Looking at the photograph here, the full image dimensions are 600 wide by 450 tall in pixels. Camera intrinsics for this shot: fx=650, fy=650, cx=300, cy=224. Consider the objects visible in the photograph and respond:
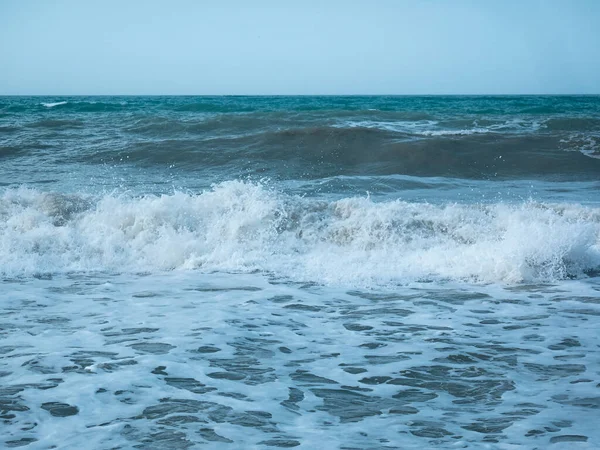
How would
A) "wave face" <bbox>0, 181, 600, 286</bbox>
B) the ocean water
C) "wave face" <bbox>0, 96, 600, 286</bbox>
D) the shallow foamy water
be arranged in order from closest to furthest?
the shallow foamy water
the ocean water
"wave face" <bbox>0, 181, 600, 286</bbox>
"wave face" <bbox>0, 96, 600, 286</bbox>

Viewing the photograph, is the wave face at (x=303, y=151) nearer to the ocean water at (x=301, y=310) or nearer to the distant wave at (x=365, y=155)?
the distant wave at (x=365, y=155)

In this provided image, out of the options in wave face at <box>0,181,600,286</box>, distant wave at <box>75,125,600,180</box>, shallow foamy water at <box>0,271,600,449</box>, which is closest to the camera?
shallow foamy water at <box>0,271,600,449</box>

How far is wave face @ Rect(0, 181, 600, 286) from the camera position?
662cm

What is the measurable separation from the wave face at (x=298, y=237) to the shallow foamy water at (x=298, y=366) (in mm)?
581

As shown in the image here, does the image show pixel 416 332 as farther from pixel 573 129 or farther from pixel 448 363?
pixel 573 129

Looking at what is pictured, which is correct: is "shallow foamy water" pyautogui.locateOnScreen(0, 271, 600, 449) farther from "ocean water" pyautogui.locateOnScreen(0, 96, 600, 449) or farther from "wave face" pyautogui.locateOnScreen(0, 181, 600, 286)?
"wave face" pyautogui.locateOnScreen(0, 181, 600, 286)

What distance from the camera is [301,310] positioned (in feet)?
17.5

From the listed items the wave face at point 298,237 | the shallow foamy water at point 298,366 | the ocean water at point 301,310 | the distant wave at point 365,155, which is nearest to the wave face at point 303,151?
the distant wave at point 365,155

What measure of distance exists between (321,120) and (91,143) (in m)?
7.74

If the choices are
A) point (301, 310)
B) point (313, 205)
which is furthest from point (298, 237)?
point (301, 310)

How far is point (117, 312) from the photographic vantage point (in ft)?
17.1

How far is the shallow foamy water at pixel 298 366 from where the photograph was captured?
3156mm

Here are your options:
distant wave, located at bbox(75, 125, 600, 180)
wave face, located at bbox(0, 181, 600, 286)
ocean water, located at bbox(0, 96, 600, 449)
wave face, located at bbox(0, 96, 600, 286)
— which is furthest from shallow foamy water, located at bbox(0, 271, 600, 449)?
distant wave, located at bbox(75, 125, 600, 180)

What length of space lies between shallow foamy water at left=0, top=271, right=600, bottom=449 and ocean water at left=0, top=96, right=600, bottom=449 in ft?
0.05
